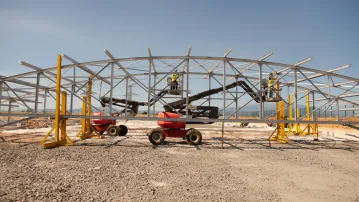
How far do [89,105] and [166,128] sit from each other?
5660 mm

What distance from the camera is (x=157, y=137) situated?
12.9m

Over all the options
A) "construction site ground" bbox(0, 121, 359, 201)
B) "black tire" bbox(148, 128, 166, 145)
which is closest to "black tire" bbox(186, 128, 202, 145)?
"black tire" bbox(148, 128, 166, 145)

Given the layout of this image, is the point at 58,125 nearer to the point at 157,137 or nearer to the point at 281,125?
the point at 157,137

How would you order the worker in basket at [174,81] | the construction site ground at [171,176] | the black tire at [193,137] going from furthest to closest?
the worker in basket at [174,81] < the black tire at [193,137] < the construction site ground at [171,176]

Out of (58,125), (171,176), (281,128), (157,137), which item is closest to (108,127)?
(58,125)

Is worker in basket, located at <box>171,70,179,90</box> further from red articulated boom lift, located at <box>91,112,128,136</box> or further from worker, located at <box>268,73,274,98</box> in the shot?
worker, located at <box>268,73,274,98</box>

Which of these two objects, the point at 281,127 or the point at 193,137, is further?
the point at 281,127

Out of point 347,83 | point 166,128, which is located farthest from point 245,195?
point 347,83

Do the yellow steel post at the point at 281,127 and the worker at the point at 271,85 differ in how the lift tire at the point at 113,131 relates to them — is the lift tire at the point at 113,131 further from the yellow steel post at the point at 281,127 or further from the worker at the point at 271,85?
the yellow steel post at the point at 281,127

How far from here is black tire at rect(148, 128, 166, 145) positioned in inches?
503

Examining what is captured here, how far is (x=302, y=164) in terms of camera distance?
8.93m

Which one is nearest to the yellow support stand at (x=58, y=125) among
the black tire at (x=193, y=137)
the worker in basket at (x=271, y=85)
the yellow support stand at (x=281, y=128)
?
the black tire at (x=193, y=137)

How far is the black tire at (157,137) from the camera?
12766 millimetres

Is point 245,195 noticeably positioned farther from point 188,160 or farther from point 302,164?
point 302,164
